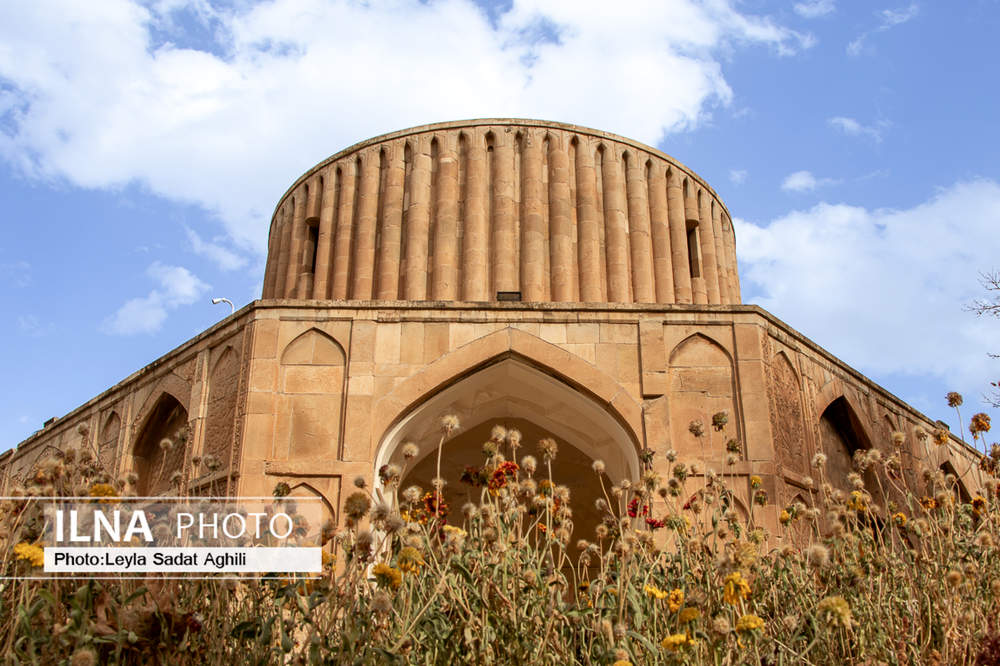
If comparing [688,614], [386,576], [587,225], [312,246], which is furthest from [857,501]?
[312,246]

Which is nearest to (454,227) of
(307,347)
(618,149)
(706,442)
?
(618,149)

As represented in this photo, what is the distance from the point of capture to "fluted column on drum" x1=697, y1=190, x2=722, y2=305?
13.4 m

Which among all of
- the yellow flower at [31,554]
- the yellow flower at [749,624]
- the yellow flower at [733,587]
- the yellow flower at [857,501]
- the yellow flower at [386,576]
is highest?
the yellow flower at [857,501]

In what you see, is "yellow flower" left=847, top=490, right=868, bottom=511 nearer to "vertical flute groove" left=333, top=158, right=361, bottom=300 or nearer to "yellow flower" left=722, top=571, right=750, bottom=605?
"yellow flower" left=722, top=571, right=750, bottom=605

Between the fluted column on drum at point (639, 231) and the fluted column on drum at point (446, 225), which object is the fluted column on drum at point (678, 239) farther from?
the fluted column on drum at point (446, 225)

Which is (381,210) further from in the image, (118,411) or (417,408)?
(417,408)

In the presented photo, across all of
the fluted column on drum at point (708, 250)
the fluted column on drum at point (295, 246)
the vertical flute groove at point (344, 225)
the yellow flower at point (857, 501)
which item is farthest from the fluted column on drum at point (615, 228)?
the yellow flower at point (857, 501)

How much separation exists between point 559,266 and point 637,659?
373 inches

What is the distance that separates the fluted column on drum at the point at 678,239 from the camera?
1291 cm

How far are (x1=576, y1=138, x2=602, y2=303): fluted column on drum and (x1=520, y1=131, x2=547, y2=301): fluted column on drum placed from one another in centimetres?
52

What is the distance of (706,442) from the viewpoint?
7695mm

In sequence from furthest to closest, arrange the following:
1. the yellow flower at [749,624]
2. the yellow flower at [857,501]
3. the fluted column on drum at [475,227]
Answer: the fluted column on drum at [475,227]
the yellow flower at [857,501]
the yellow flower at [749,624]

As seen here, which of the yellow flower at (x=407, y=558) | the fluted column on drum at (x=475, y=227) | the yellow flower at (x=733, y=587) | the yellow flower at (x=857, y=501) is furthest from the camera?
the fluted column on drum at (x=475, y=227)

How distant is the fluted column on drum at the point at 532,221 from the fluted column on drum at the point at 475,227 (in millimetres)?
498
